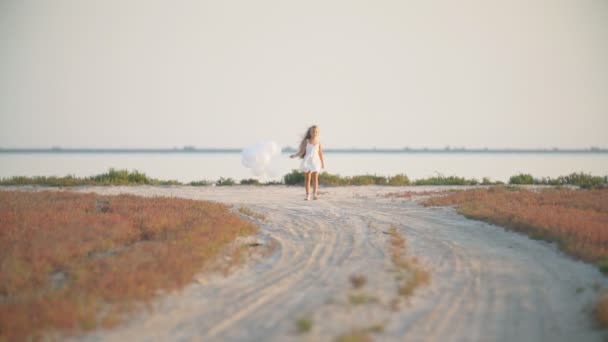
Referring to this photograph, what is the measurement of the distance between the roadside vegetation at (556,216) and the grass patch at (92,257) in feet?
19.9

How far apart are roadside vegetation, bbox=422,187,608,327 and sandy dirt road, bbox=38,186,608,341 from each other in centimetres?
29

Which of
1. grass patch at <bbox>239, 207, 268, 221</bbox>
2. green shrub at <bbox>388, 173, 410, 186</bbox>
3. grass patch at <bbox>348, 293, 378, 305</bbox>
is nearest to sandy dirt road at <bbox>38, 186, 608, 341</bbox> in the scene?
grass patch at <bbox>348, 293, 378, 305</bbox>

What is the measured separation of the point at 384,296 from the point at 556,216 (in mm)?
6943

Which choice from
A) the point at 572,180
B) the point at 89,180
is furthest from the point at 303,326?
A: the point at 572,180

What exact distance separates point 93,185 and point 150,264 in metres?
17.5

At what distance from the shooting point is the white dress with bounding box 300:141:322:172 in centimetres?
1780

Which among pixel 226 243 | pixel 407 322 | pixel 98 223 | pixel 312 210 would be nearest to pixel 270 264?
pixel 226 243

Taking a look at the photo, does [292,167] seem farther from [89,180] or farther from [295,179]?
[89,180]

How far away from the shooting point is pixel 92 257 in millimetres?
8242

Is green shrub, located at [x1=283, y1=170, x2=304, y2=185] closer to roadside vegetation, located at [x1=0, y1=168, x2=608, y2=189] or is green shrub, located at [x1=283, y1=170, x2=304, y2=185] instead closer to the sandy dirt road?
roadside vegetation, located at [x1=0, y1=168, x2=608, y2=189]

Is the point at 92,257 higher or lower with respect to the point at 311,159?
lower

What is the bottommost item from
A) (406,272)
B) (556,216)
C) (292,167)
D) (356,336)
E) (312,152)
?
(356,336)

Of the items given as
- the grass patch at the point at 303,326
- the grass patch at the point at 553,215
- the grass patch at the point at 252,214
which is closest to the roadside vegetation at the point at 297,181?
the grass patch at the point at 553,215

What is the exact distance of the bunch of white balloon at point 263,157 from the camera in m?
28.8
